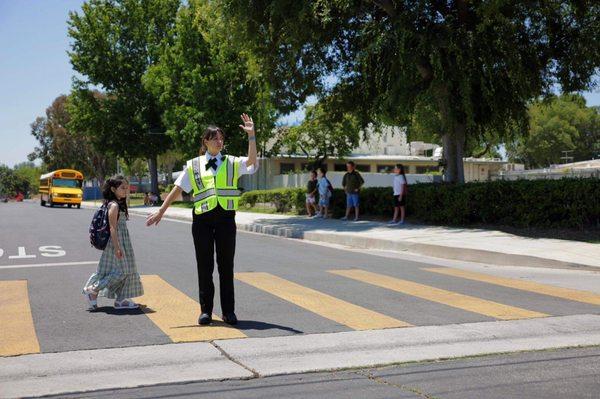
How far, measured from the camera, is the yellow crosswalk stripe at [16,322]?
561 centimetres

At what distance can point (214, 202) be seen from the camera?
246 inches

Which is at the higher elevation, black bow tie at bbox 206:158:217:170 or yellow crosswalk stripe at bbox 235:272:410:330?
black bow tie at bbox 206:158:217:170

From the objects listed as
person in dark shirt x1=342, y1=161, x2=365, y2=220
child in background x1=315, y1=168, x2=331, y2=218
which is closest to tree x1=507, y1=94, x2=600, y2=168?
child in background x1=315, y1=168, x2=331, y2=218

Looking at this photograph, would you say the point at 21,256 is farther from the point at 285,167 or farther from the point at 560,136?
the point at 560,136

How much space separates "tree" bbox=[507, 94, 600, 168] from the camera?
8000 centimetres

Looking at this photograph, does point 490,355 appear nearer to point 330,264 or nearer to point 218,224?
point 218,224

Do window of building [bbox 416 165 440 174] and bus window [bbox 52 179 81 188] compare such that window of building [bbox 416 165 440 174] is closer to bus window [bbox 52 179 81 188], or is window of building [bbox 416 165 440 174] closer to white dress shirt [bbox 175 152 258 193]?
bus window [bbox 52 179 81 188]

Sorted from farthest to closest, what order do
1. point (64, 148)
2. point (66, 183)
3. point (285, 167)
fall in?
point (64, 148) < point (285, 167) < point (66, 183)

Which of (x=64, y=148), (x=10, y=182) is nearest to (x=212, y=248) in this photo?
(x=64, y=148)

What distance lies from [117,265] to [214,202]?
5.72 ft

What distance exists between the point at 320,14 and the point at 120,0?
124 feet

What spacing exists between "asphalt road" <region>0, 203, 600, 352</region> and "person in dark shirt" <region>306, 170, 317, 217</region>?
9139mm

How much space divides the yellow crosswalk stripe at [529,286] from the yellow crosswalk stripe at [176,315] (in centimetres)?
447

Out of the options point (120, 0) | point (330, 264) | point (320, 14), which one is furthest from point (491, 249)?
point (120, 0)
